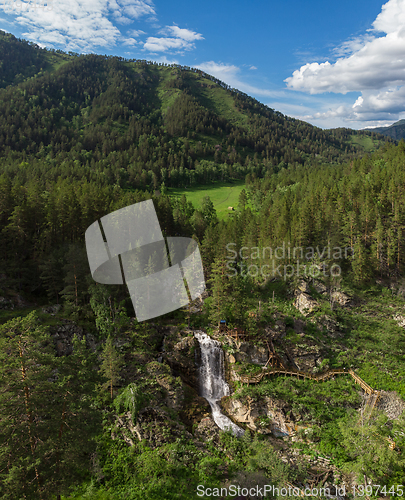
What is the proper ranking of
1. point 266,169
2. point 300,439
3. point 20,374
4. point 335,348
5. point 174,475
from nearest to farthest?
1. point 20,374
2. point 174,475
3. point 300,439
4. point 335,348
5. point 266,169

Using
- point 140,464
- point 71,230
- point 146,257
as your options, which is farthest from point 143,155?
point 140,464

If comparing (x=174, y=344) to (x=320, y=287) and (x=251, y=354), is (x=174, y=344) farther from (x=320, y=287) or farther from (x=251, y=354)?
(x=320, y=287)

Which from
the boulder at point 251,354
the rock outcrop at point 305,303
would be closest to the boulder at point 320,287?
the rock outcrop at point 305,303

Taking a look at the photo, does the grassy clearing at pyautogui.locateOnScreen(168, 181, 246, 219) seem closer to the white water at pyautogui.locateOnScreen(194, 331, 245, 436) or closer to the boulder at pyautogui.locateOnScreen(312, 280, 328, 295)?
the boulder at pyautogui.locateOnScreen(312, 280, 328, 295)

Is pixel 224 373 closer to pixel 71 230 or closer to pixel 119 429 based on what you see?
pixel 119 429

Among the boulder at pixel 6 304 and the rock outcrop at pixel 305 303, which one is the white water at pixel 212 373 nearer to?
the rock outcrop at pixel 305 303

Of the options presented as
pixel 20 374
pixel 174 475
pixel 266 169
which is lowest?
pixel 174 475
